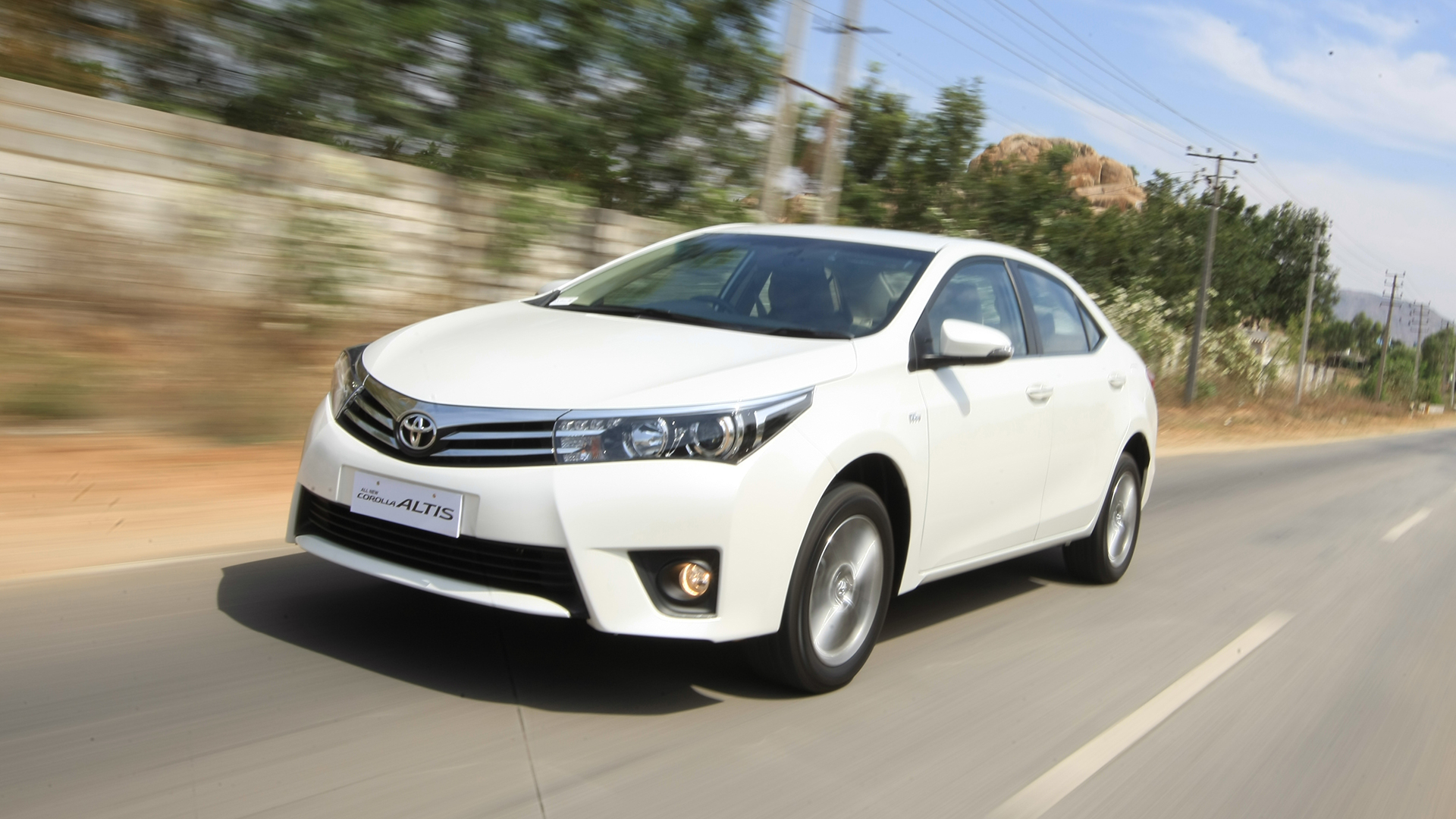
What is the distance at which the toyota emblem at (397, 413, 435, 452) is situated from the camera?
3953mm

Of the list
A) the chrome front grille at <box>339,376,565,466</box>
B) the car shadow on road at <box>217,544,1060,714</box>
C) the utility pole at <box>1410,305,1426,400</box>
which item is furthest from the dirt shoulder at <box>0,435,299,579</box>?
the utility pole at <box>1410,305,1426,400</box>

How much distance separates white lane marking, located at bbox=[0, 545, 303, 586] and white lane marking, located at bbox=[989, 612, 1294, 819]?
341 centimetres

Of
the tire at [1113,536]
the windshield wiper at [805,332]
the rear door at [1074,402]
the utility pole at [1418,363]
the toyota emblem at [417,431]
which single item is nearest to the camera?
the toyota emblem at [417,431]

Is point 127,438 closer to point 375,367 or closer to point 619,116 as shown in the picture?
point 375,367

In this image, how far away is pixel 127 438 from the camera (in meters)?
7.67

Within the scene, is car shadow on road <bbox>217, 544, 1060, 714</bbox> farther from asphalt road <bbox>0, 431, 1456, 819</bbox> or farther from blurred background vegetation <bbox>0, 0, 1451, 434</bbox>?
blurred background vegetation <bbox>0, 0, 1451, 434</bbox>

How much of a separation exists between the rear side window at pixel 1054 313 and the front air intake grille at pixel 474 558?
297 centimetres

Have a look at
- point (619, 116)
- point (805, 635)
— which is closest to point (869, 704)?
point (805, 635)

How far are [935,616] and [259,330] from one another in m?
6.09

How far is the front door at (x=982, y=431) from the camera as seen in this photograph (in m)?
4.89

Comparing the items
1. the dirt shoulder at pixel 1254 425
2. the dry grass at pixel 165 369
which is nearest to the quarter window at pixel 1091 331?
the dry grass at pixel 165 369

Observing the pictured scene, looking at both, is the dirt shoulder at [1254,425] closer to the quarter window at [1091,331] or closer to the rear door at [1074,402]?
the quarter window at [1091,331]

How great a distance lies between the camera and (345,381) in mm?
4457

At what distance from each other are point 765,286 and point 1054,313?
1795 millimetres
